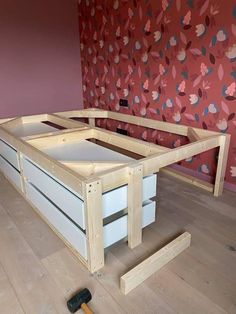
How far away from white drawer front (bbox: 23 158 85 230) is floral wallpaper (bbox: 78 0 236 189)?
152 cm

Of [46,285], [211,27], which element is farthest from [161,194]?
[211,27]

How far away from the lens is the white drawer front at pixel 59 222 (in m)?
1.44

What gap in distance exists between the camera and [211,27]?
2.10m

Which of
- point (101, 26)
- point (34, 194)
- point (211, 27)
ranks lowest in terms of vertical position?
point (34, 194)

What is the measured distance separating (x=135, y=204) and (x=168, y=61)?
1640mm

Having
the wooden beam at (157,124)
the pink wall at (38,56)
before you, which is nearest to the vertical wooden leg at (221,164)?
the wooden beam at (157,124)

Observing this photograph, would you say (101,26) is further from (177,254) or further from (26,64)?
(177,254)

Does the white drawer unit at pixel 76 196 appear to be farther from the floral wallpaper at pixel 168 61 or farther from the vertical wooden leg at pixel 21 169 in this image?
the floral wallpaper at pixel 168 61

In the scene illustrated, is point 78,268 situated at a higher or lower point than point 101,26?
lower

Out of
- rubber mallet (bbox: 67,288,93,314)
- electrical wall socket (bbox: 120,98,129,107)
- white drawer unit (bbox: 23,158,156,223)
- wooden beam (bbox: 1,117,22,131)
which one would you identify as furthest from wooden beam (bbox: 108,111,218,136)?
rubber mallet (bbox: 67,288,93,314)

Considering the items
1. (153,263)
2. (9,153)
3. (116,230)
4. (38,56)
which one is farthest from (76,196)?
(38,56)

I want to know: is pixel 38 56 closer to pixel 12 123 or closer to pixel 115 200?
pixel 12 123

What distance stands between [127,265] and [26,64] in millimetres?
2869

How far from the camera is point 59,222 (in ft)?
5.34
